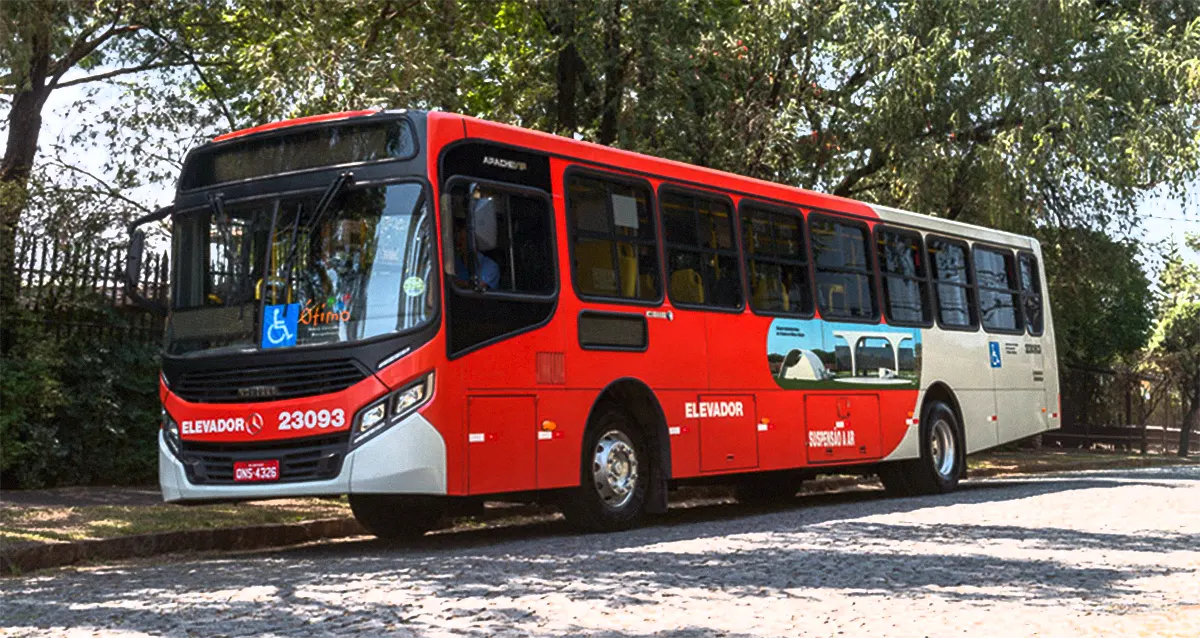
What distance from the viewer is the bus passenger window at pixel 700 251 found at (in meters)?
13.4

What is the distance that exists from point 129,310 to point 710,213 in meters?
7.42

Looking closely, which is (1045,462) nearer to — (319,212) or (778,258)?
(778,258)

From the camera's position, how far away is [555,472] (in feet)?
38.6

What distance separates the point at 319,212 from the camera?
36.5 feet

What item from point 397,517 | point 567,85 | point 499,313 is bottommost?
point 397,517

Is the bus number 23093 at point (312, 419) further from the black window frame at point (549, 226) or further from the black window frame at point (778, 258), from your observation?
the black window frame at point (778, 258)

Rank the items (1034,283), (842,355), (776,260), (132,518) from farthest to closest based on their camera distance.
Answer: (1034,283) → (842,355) → (776,260) → (132,518)

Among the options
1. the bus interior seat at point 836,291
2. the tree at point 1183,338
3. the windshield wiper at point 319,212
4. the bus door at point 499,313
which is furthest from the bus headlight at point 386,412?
the tree at point 1183,338

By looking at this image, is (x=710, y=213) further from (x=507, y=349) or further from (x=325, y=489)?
(x=325, y=489)

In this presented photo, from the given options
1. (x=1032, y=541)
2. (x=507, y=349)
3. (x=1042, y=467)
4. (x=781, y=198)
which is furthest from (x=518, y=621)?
(x=1042, y=467)

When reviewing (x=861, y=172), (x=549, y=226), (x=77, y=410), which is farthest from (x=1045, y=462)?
(x=77, y=410)

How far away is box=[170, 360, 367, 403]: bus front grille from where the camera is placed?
1077 centimetres

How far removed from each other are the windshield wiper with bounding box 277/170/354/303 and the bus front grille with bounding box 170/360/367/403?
0.58 metres

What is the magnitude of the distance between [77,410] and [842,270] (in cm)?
856
